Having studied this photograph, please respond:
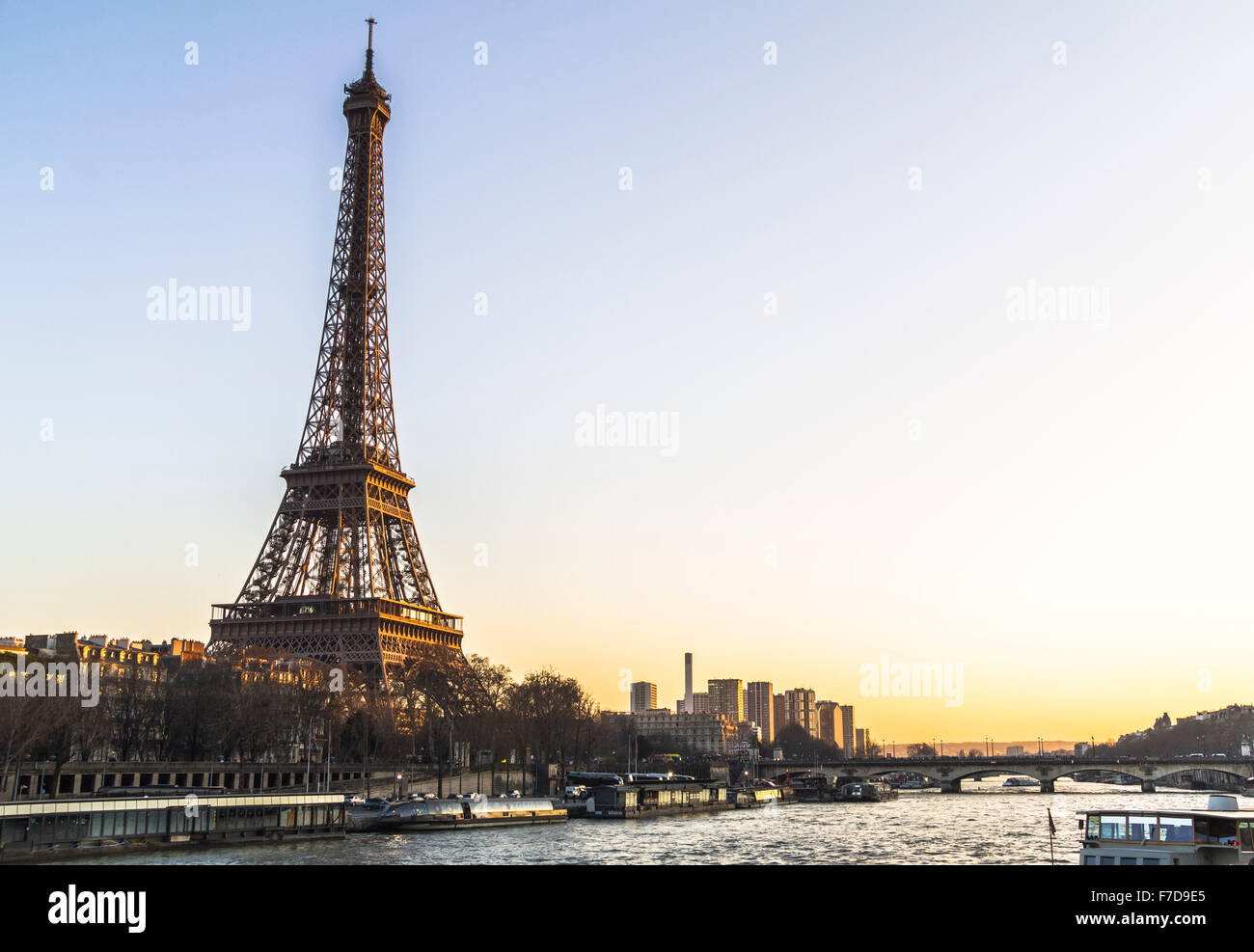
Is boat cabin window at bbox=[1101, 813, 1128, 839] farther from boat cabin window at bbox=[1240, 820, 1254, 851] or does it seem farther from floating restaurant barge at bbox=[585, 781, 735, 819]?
floating restaurant barge at bbox=[585, 781, 735, 819]

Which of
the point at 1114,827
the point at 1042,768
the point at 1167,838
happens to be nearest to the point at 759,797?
the point at 1042,768

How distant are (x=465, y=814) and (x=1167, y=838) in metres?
53.1

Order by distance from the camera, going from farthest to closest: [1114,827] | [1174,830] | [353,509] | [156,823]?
[353,509] → [156,823] → [1114,827] → [1174,830]

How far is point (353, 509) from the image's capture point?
113 m

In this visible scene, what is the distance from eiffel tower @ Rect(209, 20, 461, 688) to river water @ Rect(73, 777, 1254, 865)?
1518 inches

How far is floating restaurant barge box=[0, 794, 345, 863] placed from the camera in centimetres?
4603

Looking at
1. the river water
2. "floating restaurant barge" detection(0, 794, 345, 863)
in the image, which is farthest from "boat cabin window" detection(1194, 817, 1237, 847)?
"floating restaurant barge" detection(0, 794, 345, 863)

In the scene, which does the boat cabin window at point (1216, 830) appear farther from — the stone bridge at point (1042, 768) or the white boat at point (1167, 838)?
the stone bridge at point (1042, 768)

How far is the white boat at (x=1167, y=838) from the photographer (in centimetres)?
2364

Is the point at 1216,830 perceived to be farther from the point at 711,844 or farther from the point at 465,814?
the point at 465,814

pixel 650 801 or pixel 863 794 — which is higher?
pixel 650 801

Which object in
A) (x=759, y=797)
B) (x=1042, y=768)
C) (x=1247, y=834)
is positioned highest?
(x=1247, y=834)
